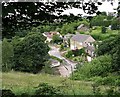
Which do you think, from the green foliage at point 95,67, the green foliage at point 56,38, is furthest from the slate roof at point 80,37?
the green foliage at point 95,67

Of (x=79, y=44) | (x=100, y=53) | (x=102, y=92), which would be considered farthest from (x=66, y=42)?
(x=102, y=92)

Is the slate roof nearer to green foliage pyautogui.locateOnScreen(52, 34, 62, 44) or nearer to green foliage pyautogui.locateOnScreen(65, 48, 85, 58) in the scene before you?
green foliage pyautogui.locateOnScreen(65, 48, 85, 58)

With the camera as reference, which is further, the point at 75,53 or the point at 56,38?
the point at 75,53

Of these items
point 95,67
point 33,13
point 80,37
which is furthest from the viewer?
point 80,37

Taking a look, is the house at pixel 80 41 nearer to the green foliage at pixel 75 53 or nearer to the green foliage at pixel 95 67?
the green foliage at pixel 75 53

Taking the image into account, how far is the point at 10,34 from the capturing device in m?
3.24

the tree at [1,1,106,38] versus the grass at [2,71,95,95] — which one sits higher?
the tree at [1,1,106,38]

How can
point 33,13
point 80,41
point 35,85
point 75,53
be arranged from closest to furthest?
point 33,13 < point 35,85 < point 75,53 < point 80,41

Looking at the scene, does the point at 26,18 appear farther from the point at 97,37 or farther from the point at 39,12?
the point at 97,37

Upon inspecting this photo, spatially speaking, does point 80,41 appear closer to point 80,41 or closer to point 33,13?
point 80,41

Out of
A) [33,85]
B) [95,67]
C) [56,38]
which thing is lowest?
[95,67]

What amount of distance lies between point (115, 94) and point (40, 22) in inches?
55.6

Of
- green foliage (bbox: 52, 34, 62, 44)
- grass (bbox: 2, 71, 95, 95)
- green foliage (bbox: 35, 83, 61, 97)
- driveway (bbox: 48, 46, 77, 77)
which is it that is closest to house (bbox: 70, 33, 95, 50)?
green foliage (bbox: 52, 34, 62, 44)

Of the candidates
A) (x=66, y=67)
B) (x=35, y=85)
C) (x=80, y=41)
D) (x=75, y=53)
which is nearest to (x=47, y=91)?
(x=35, y=85)
